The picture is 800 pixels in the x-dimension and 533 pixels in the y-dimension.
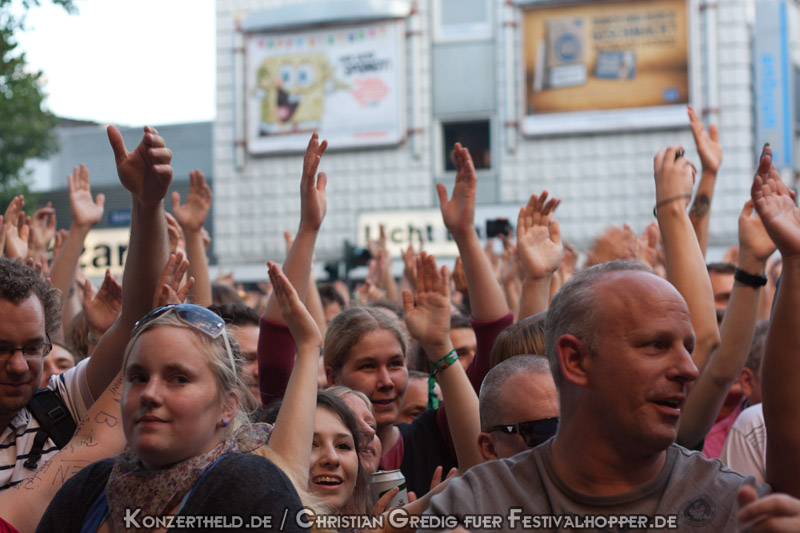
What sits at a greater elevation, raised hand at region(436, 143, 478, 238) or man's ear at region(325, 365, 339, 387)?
raised hand at region(436, 143, 478, 238)

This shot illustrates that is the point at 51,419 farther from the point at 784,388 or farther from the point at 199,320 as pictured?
the point at 784,388

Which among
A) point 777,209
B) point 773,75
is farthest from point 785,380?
point 773,75

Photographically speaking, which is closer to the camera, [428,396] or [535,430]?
[535,430]

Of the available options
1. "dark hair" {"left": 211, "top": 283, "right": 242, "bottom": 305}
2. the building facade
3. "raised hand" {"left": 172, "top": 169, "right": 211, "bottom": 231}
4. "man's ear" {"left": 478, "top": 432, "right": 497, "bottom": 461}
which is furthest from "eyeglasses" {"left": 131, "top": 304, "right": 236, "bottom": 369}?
the building facade

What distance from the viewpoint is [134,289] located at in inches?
132

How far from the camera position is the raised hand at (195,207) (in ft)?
18.2

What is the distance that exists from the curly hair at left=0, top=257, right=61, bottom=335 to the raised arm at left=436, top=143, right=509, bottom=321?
1.55m

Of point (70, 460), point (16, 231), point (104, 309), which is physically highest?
point (16, 231)

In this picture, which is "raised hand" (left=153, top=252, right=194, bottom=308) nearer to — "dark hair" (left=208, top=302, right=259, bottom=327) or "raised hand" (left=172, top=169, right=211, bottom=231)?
"dark hair" (left=208, top=302, right=259, bottom=327)

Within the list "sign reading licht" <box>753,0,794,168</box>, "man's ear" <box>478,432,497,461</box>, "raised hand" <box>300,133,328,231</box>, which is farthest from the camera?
"sign reading licht" <box>753,0,794,168</box>

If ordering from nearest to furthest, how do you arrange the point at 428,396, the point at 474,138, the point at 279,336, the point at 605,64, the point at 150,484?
1. the point at 150,484
2. the point at 279,336
3. the point at 428,396
4. the point at 605,64
5. the point at 474,138

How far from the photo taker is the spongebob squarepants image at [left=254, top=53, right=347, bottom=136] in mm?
26516

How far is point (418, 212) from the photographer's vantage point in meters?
26.3

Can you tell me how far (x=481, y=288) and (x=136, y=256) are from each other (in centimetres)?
134
